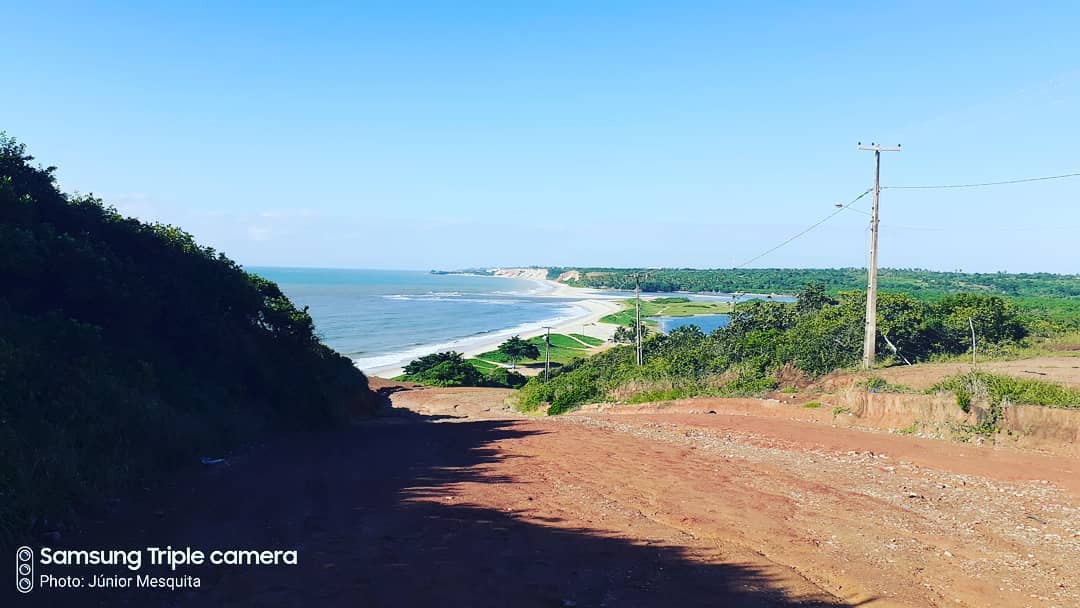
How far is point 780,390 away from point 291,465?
1543 centimetres

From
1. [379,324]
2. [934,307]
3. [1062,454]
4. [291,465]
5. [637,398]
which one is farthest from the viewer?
[379,324]

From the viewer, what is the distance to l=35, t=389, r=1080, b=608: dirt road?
5922 mm

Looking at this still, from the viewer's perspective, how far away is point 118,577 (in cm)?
571

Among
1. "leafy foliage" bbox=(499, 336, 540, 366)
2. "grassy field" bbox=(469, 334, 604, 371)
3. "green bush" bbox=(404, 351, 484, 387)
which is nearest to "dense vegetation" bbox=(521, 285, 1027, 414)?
"green bush" bbox=(404, 351, 484, 387)

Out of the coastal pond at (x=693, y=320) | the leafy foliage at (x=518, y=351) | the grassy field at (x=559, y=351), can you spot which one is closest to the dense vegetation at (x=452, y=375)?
Result: the grassy field at (x=559, y=351)

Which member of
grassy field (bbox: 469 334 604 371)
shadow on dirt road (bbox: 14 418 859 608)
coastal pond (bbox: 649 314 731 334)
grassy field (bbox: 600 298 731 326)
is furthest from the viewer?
grassy field (bbox: 600 298 731 326)

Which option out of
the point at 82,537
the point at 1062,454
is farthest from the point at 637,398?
the point at 82,537

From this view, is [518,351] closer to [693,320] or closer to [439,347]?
[439,347]

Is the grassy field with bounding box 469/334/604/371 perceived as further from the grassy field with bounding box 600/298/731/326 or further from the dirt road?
the dirt road

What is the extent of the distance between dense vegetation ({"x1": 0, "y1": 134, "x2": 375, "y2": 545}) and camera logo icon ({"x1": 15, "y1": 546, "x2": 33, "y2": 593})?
0.52 metres

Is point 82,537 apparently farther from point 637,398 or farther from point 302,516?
point 637,398

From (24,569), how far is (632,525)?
6.15 metres

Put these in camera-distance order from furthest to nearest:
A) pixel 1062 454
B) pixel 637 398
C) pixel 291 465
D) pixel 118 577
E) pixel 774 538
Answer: pixel 637 398, pixel 1062 454, pixel 291 465, pixel 774 538, pixel 118 577

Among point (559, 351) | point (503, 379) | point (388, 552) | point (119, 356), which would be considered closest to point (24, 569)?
point (388, 552)
